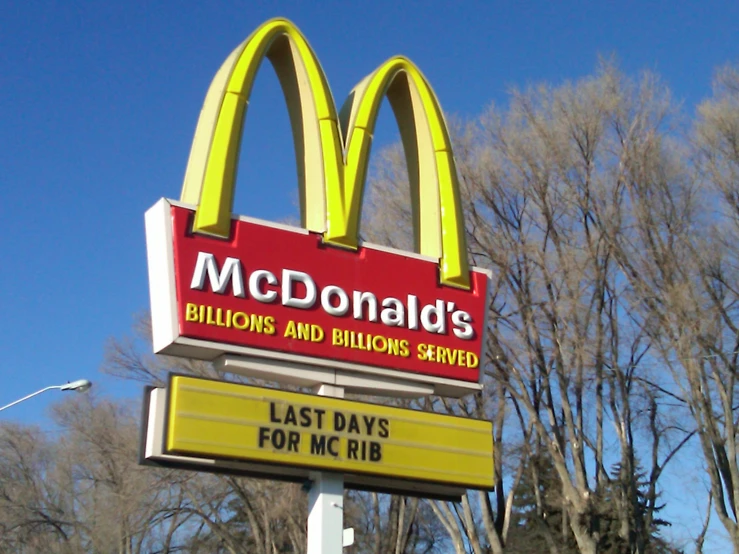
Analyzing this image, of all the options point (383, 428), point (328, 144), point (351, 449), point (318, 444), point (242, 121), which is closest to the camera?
point (318, 444)

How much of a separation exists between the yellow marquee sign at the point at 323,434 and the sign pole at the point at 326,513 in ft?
0.98

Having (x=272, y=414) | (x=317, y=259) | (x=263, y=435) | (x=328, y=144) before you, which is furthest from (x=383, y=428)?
(x=328, y=144)

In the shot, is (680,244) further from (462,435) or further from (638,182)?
(462,435)

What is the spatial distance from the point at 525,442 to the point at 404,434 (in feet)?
42.6

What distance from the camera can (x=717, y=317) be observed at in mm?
21219

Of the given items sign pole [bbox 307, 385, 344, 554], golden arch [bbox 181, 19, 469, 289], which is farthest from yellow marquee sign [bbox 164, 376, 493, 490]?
golden arch [bbox 181, 19, 469, 289]

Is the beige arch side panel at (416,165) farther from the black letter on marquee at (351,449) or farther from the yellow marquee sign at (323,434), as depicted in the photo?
the black letter on marquee at (351,449)

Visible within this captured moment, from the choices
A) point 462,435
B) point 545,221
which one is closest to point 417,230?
point 462,435

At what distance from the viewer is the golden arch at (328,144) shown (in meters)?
12.1

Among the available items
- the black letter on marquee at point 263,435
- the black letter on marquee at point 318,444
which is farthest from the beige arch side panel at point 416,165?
the black letter on marquee at point 263,435

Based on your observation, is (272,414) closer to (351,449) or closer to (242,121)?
(351,449)

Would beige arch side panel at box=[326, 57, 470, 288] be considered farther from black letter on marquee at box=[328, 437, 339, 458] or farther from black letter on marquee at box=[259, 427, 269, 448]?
black letter on marquee at box=[259, 427, 269, 448]

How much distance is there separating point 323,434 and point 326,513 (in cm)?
102

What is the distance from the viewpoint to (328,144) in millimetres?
13031
